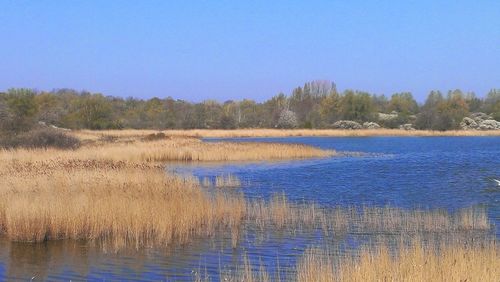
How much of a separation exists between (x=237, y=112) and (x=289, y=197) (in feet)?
319

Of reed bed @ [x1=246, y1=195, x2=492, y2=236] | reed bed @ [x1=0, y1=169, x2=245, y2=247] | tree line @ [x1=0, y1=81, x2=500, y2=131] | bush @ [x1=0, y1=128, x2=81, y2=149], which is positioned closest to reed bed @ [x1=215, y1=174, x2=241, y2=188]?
reed bed @ [x1=246, y1=195, x2=492, y2=236]

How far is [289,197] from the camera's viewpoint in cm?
1566

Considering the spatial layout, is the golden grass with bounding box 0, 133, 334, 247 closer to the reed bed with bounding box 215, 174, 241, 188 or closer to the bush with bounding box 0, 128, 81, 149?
the reed bed with bounding box 215, 174, 241, 188

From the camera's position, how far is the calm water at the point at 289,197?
7914 millimetres

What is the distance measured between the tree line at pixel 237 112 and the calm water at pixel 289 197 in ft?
127

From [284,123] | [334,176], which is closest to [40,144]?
[334,176]

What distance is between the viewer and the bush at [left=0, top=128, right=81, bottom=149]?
2553cm

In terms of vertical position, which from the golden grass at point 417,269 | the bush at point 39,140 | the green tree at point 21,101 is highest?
the green tree at point 21,101

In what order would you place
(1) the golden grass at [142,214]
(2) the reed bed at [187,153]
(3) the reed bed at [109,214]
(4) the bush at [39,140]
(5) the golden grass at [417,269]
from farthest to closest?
(4) the bush at [39,140], (2) the reed bed at [187,153], (1) the golden grass at [142,214], (3) the reed bed at [109,214], (5) the golden grass at [417,269]

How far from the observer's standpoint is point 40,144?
26469 mm

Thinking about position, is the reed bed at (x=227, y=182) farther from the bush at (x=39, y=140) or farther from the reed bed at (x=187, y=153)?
the bush at (x=39, y=140)

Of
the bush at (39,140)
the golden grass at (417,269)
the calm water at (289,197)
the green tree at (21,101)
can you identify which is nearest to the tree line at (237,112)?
the green tree at (21,101)

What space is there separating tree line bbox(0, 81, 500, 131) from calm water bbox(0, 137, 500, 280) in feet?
127

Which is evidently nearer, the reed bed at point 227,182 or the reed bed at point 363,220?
the reed bed at point 363,220
